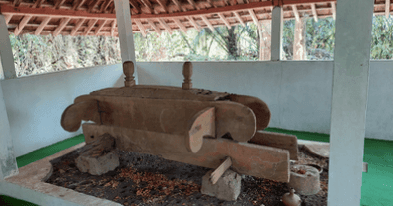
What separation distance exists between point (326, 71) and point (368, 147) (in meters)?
1.72

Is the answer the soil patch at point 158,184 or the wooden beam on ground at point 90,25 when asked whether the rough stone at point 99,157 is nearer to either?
the soil patch at point 158,184

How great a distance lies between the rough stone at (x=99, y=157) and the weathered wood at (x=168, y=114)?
1.06ft

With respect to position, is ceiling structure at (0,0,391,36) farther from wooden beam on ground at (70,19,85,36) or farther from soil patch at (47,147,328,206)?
soil patch at (47,147,328,206)

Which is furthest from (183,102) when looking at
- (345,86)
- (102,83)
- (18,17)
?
(18,17)

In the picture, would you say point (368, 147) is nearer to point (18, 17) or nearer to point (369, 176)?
point (369, 176)

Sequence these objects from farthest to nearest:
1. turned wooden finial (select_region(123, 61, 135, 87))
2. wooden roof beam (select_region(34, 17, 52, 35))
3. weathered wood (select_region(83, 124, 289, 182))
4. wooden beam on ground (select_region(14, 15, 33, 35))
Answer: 1. wooden roof beam (select_region(34, 17, 52, 35))
2. wooden beam on ground (select_region(14, 15, 33, 35))
3. turned wooden finial (select_region(123, 61, 135, 87))
4. weathered wood (select_region(83, 124, 289, 182))

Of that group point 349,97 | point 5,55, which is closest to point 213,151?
point 349,97

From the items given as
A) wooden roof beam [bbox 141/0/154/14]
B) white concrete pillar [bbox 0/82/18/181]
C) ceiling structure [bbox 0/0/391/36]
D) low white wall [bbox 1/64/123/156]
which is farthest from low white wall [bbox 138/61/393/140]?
white concrete pillar [bbox 0/82/18/181]

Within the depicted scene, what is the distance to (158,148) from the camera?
3613mm

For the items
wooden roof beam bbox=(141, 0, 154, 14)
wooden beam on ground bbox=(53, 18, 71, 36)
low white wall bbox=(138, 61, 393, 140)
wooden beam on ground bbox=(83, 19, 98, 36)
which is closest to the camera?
low white wall bbox=(138, 61, 393, 140)

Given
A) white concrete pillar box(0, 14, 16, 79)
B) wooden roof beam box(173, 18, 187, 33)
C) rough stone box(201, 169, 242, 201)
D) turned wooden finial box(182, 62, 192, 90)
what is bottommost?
rough stone box(201, 169, 242, 201)

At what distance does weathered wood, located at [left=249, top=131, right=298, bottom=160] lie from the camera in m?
3.32

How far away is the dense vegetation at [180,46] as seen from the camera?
10.5 m

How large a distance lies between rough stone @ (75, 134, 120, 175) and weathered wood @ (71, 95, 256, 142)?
1.06 ft
